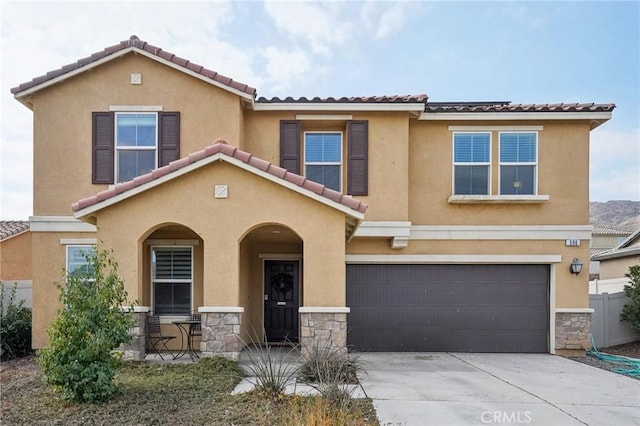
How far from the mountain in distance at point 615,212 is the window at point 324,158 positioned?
64353 mm

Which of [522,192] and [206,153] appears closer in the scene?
[206,153]

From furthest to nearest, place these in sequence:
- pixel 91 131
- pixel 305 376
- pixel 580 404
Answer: pixel 91 131 < pixel 305 376 < pixel 580 404

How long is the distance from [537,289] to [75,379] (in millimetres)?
11040

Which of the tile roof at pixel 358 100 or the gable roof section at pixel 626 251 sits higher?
the tile roof at pixel 358 100

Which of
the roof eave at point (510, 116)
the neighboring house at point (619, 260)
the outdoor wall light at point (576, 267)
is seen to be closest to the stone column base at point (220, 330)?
the roof eave at point (510, 116)

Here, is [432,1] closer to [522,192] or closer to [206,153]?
[522,192]

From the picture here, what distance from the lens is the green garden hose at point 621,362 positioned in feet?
32.2

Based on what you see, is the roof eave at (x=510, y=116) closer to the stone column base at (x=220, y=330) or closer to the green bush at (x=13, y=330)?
the stone column base at (x=220, y=330)

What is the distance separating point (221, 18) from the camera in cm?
1186

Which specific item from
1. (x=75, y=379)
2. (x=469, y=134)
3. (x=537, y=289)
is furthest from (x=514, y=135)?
(x=75, y=379)

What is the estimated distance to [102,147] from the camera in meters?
A: 10.8

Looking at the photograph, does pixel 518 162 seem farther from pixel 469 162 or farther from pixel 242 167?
pixel 242 167

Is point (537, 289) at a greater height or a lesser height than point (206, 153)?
lesser

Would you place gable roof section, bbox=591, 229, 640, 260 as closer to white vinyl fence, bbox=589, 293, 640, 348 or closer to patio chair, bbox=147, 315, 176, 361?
white vinyl fence, bbox=589, 293, 640, 348
